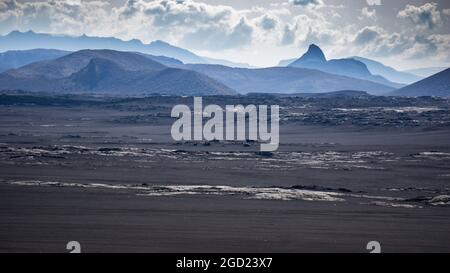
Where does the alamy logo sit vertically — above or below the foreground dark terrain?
above

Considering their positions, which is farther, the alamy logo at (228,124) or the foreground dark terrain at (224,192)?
the alamy logo at (228,124)

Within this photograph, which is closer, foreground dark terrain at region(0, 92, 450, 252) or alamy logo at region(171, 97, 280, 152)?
foreground dark terrain at region(0, 92, 450, 252)

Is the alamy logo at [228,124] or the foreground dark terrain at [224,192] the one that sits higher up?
the alamy logo at [228,124]

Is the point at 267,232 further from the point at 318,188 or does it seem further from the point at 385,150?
the point at 385,150

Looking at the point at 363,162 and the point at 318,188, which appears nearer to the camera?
the point at 318,188
